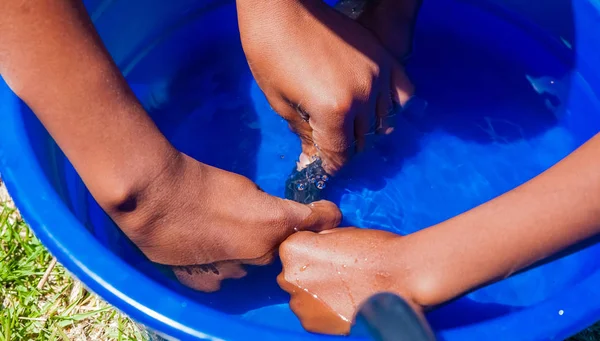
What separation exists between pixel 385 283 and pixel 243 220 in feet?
0.81

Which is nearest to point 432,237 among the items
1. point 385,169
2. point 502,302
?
point 502,302

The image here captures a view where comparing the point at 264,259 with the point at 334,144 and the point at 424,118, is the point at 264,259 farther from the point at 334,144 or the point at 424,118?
the point at 424,118

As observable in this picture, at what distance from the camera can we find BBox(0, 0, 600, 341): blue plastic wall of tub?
1.12 metres

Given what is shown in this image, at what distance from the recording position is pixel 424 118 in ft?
4.57

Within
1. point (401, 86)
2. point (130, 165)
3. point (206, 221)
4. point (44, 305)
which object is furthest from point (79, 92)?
point (401, 86)

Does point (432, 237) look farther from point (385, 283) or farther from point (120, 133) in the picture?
point (120, 133)

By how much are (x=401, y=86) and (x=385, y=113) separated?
0.23ft

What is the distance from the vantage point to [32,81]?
2.46ft

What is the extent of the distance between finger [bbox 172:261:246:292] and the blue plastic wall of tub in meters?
0.02

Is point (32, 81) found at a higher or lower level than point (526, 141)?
higher

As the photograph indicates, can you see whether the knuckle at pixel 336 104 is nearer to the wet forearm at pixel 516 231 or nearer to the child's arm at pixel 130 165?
the child's arm at pixel 130 165

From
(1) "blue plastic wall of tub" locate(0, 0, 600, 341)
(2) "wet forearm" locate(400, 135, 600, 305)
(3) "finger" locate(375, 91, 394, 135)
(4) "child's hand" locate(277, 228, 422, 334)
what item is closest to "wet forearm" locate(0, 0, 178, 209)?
(1) "blue plastic wall of tub" locate(0, 0, 600, 341)

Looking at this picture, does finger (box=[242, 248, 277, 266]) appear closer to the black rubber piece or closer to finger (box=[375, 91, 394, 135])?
the black rubber piece

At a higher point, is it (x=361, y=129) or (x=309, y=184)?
(x=361, y=129)
